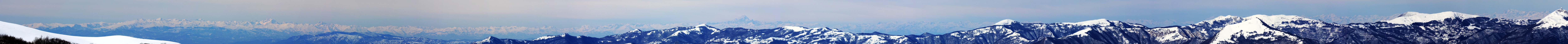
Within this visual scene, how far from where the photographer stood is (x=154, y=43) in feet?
315

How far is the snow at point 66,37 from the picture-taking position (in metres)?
82.7

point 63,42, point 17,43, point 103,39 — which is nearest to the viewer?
point 17,43

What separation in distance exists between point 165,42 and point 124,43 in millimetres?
11730

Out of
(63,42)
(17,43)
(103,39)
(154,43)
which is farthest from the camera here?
(154,43)

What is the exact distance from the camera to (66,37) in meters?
86.9

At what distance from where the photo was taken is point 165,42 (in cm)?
9650

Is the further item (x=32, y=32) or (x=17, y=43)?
(x=32, y=32)

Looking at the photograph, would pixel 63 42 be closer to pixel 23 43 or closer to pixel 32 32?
pixel 23 43

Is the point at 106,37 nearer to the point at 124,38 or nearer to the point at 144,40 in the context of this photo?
the point at 124,38

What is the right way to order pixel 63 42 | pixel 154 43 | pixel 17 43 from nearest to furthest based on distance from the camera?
1. pixel 17 43
2. pixel 63 42
3. pixel 154 43

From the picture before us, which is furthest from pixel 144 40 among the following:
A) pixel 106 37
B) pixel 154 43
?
pixel 106 37

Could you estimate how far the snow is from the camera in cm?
8269

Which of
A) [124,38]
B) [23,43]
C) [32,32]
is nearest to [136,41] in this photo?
[124,38]

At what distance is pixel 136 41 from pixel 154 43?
5366 mm
